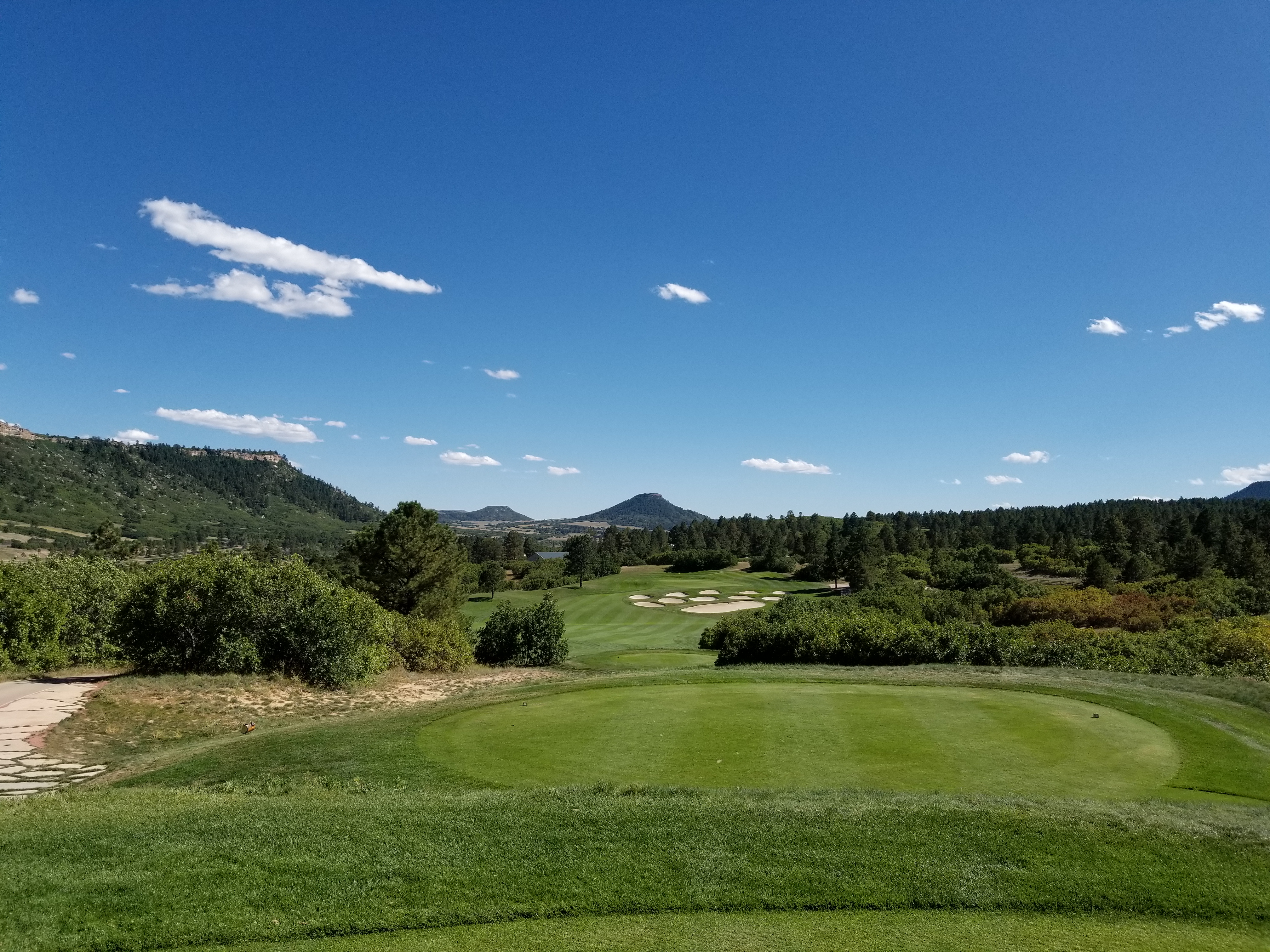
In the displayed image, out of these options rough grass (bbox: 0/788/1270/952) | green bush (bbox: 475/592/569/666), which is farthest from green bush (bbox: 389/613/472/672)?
rough grass (bbox: 0/788/1270/952)

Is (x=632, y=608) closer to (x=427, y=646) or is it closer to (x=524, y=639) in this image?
(x=524, y=639)

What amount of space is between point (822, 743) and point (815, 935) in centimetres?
668

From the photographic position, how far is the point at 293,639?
2369 cm

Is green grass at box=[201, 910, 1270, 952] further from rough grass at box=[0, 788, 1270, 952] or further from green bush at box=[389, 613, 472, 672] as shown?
green bush at box=[389, 613, 472, 672]

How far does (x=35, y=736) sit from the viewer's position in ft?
49.6

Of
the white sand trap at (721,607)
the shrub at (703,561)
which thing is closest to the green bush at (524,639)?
the white sand trap at (721,607)

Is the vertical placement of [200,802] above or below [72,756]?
above

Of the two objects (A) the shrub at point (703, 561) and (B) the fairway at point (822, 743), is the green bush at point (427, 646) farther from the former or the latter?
(A) the shrub at point (703, 561)

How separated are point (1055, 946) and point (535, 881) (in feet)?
15.4

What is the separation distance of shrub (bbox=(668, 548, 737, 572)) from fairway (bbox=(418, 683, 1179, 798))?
86458 mm

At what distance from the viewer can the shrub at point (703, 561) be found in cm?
10344

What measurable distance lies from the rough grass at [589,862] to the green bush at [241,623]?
14.4 metres

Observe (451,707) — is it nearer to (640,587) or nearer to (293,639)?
(293,639)

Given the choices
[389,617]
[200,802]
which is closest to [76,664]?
[389,617]
